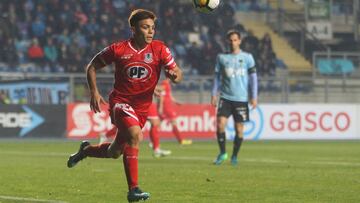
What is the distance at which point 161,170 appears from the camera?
15.9 meters

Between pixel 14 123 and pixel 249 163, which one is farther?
pixel 14 123

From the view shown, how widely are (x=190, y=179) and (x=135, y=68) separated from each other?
3.58 meters

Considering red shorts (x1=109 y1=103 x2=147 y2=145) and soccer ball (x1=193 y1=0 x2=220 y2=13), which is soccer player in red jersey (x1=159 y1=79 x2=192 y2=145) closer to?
soccer ball (x1=193 y1=0 x2=220 y2=13)

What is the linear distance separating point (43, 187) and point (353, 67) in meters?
28.0

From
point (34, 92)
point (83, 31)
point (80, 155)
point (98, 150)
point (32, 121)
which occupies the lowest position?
point (32, 121)

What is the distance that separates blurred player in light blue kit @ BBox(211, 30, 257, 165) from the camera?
18.2 metres

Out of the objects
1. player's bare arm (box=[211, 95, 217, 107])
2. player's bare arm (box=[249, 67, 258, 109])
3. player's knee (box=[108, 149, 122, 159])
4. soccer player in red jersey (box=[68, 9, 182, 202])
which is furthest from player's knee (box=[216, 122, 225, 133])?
soccer player in red jersey (box=[68, 9, 182, 202])

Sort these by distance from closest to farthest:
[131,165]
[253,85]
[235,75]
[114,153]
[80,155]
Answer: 1. [131,165]
2. [114,153]
3. [80,155]
4. [235,75]
5. [253,85]

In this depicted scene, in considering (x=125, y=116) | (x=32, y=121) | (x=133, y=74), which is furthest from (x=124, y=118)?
(x=32, y=121)

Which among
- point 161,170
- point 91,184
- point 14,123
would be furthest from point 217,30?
point 91,184

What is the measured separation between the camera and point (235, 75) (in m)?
18.3

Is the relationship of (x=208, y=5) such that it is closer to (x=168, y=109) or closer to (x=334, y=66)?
(x=168, y=109)

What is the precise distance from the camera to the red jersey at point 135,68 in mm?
10484

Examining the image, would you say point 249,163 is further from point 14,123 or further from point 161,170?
point 14,123
